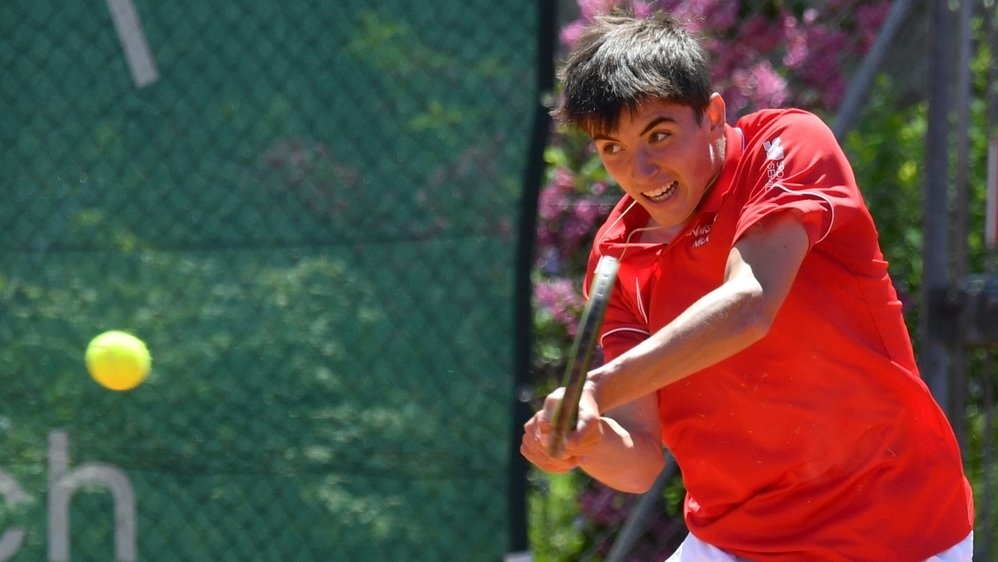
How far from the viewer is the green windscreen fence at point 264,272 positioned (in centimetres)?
369

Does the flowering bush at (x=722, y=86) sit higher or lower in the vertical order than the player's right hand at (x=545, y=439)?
higher

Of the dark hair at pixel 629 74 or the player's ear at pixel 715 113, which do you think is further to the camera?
the player's ear at pixel 715 113

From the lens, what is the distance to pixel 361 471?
147 inches

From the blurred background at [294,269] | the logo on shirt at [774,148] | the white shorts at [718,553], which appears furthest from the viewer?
the blurred background at [294,269]

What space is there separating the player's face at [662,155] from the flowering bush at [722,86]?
81.0 inches

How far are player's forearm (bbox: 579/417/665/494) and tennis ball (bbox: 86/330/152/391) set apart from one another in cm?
166

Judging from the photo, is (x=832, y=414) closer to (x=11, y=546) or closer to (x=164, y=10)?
(x=164, y=10)

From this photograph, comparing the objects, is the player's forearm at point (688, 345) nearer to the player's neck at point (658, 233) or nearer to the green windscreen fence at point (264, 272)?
the player's neck at point (658, 233)

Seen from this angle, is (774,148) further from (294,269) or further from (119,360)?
(119,360)

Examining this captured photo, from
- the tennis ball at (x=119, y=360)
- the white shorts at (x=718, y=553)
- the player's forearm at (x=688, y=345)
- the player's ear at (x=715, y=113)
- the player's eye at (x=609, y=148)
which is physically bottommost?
the white shorts at (x=718, y=553)

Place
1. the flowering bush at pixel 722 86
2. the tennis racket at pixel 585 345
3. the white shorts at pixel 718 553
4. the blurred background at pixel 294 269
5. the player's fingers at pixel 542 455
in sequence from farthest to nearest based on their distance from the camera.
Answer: the flowering bush at pixel 722 86 < the blurred background at pixel 294 269 < the white shorts at pixel 718 553 < the player's fingers at pixel 542 455 < the tennis racket at pixel 585 345

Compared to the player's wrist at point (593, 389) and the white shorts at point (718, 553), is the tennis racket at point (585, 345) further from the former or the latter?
the white shorts at point (718, 553)

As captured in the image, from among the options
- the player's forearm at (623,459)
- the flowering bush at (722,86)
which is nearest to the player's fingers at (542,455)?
the player's forearm at (623,459)

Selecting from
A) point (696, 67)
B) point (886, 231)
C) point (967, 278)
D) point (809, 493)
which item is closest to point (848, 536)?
point (809, 493)
